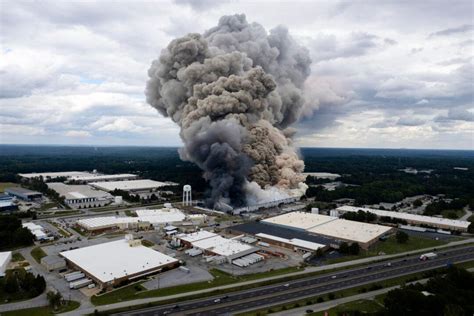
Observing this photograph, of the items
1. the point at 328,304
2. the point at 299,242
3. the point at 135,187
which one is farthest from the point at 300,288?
the point at 135,187

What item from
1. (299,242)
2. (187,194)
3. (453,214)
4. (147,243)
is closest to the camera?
(299,242)

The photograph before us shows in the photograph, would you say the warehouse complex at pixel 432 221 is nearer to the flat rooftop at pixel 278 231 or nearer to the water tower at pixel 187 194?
the flat rooftop at pixel 278 231

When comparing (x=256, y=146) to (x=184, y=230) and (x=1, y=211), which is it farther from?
(x=1, y=211)

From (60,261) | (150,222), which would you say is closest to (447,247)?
(150,222)

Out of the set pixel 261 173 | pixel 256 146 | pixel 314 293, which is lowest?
pixel 314 293

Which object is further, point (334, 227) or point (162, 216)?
point (162, 216)

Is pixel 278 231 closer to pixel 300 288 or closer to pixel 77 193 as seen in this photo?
pixel 300 288

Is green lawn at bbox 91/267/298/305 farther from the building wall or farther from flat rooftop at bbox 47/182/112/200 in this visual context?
flat rooftop at bbox 47/182/112/200
